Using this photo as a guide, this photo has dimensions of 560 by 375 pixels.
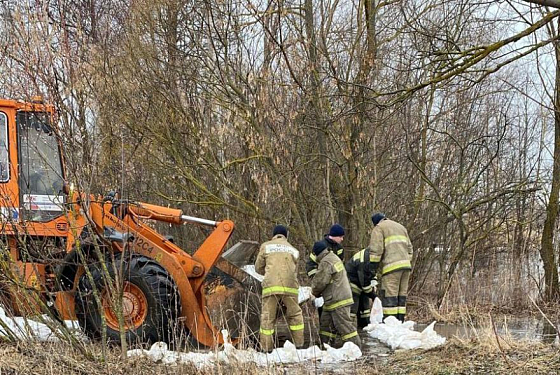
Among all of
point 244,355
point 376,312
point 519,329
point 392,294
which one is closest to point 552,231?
point 519,329

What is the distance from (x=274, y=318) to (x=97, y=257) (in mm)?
2176

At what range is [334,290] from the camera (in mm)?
7812

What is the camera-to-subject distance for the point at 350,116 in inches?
424

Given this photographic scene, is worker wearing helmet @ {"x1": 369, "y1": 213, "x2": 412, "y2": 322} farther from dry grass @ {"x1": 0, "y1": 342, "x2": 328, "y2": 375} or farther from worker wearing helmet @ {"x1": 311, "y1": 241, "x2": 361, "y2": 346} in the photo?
dry grass @ {"x1": 0, "y1": 342, "x2": 328, "y2": 375}

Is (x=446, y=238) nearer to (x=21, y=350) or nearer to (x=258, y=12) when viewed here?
(x=258, y=12)

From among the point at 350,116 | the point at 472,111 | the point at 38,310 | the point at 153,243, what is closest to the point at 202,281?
the point at 153,243

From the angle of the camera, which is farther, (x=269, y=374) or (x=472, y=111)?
(x=472, y=111)

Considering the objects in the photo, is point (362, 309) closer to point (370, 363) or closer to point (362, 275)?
point (362, 275)

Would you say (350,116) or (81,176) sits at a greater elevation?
(350,116)

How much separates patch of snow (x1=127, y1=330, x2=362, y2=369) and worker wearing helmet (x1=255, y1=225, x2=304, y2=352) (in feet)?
1.39

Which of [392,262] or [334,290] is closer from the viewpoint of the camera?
[334,290]

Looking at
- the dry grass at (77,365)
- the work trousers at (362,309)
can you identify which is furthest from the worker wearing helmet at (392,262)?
the dry grass at (77,365)

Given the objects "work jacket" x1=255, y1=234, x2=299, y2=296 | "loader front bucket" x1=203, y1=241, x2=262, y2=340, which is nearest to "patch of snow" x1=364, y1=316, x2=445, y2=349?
"work jacket" x1=255, y1=234, x2=299, y2=296

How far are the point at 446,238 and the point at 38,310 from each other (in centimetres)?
929
